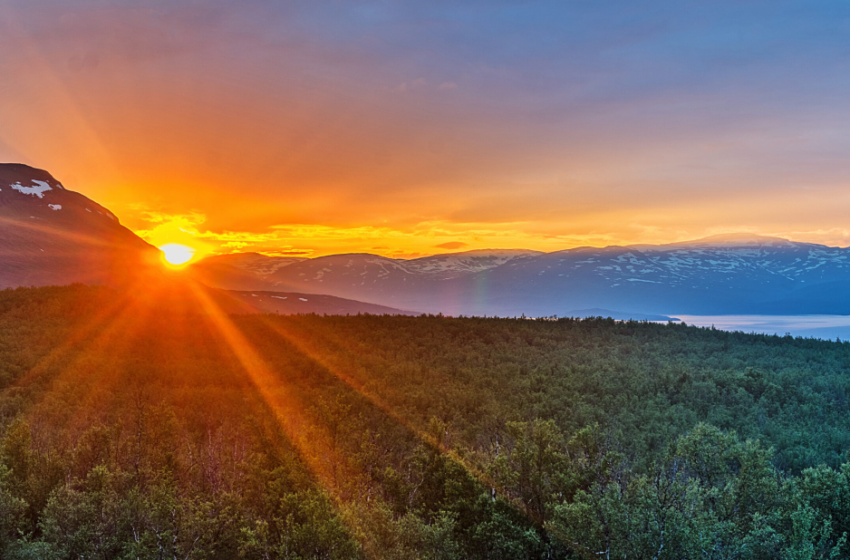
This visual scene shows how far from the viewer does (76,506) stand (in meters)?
14.4

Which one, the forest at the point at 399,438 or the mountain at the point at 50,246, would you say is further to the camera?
the mountain at the point at 50,246

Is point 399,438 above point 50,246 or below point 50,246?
below

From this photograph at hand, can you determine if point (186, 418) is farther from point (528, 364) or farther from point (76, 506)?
point (528, 364)

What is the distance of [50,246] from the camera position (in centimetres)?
16538

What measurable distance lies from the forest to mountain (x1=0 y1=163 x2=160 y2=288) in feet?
341

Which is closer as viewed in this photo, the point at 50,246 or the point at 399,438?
the point at 399,438

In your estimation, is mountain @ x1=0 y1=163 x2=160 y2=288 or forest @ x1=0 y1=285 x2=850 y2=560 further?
mountain @ x1=0 y1=163 x2=160 y2=288

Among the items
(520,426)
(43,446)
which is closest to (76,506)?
(43,446)

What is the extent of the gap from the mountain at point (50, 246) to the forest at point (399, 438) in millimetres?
104013

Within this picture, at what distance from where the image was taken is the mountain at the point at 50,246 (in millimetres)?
147375

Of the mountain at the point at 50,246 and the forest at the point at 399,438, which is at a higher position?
the mountain at the point at 50,246

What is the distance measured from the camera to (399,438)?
35.5 metres

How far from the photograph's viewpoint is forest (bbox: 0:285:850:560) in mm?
14953

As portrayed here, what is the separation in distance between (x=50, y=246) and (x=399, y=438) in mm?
179736
